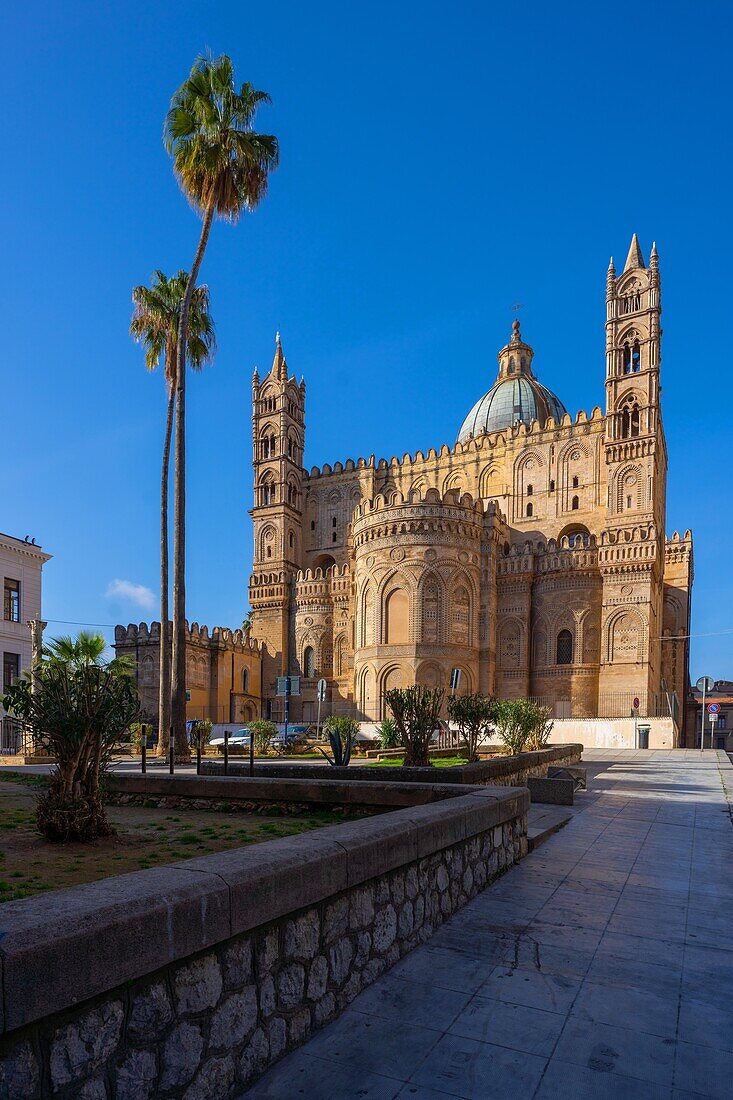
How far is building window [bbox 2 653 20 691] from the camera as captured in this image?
94.8 ft

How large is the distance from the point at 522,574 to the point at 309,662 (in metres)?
17.4

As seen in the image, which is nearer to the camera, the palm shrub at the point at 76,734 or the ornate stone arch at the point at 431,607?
the palm shrub at the point at 76,734

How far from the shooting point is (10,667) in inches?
1160

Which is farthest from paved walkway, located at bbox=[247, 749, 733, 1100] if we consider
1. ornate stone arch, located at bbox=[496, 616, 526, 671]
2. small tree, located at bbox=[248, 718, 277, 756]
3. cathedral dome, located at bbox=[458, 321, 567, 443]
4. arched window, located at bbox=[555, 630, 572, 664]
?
cathedral dome, located at bbox=[458, 321, 567, 443]

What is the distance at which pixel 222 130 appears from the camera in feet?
72.0

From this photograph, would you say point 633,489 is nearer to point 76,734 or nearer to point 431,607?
point 431,607

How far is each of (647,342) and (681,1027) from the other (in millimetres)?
50076

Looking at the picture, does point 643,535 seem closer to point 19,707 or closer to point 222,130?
point 222,130

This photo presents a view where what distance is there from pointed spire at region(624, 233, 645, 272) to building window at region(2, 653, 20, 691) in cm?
4618

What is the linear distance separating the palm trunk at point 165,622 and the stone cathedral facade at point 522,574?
68.8 feet

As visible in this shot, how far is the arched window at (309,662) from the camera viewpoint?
52406 mm

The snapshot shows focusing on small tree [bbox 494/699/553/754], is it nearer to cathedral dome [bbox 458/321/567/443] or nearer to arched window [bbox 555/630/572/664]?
arched window [bbox 555/630/572/664]

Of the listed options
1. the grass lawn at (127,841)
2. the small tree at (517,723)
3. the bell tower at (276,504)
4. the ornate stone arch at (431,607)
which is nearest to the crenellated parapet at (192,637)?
the bell tower at (276,504)

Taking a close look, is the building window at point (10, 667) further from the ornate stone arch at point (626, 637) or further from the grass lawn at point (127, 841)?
the ornate stone arch at point (626, 637)
